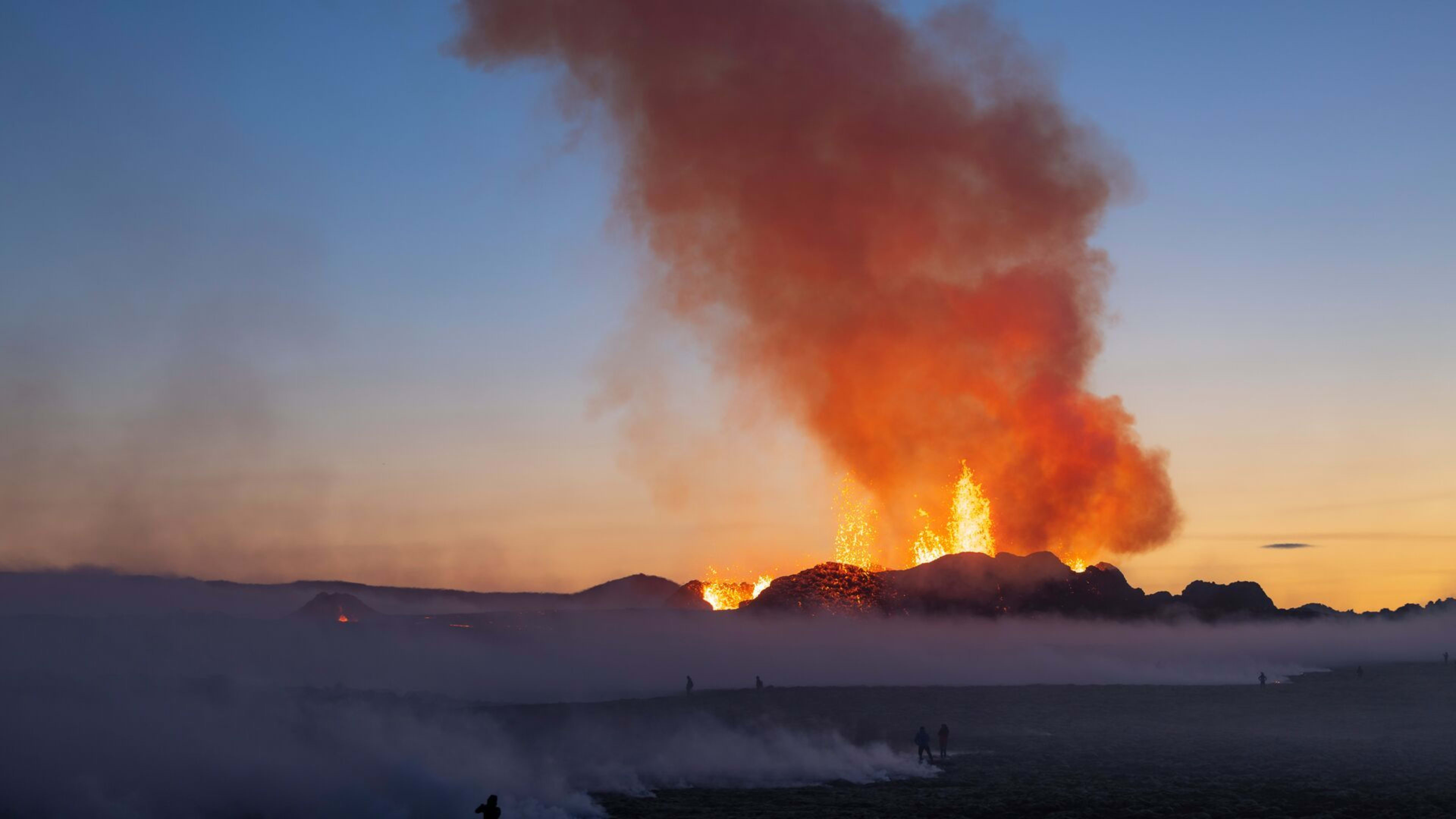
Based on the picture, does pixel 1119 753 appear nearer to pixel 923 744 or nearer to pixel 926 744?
pixel 926 744

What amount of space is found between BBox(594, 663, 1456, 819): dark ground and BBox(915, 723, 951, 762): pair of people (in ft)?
4.94

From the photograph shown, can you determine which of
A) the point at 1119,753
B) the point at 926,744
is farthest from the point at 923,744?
the point at 1119,753

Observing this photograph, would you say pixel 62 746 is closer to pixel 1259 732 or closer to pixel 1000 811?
pixel 1000 811

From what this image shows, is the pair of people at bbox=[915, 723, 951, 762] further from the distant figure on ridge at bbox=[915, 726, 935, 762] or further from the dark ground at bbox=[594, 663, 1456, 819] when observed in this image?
the dark ground at bbox=[594, 663, 1456, 819]

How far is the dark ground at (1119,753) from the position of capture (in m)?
64.9

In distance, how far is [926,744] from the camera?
86.8 meters

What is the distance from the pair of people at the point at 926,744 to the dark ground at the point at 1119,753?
1505 mm

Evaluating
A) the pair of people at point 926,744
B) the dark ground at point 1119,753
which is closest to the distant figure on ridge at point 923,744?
the pair of people at point 926,744

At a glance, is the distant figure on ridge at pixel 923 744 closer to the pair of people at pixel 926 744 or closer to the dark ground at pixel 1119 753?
the pair of people at pixel 926 744

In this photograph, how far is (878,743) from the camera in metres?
98.9

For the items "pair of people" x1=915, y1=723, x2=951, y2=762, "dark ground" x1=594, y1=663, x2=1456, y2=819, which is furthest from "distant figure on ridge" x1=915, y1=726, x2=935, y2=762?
"dark ground" x1=594, y1=663, x2=1456, y2=819

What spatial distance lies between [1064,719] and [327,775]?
80.3 metres

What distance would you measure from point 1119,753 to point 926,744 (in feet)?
54.6

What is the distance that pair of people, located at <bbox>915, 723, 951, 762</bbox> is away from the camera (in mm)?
86188
